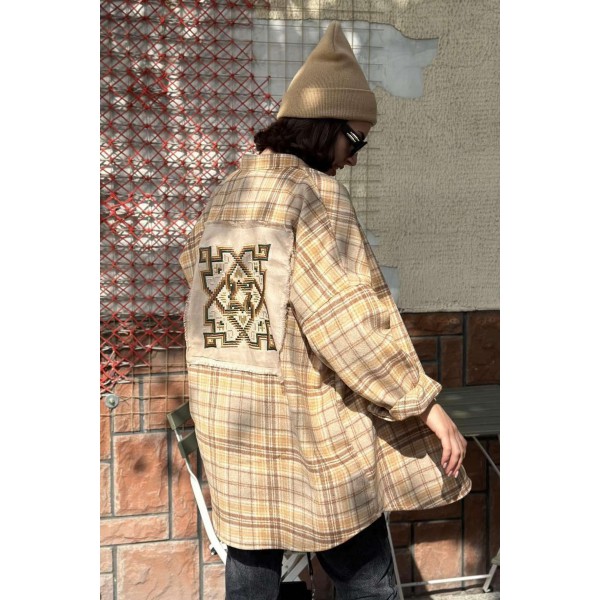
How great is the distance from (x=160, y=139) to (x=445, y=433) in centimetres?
175

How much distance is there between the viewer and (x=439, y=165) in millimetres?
3479

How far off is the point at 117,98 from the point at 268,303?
1.47 meters

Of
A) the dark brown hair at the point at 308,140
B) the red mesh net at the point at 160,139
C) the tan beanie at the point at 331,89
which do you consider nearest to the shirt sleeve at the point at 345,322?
the dark brown hair at the point at 308,140

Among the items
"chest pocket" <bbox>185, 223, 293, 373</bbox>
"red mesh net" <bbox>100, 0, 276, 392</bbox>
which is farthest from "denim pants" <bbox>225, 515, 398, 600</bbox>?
"red mesh net" <bbox>100, 0, 276, 392</bbox>

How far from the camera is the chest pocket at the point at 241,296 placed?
6.84 feet

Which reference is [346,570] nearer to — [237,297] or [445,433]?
[445,433]

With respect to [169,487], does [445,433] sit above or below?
above

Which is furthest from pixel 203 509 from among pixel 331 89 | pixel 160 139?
pixel 331 89

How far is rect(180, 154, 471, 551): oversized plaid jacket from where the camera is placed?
80.0 inches

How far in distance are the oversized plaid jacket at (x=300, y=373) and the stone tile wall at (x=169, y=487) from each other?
1.10m

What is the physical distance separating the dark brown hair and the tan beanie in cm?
2

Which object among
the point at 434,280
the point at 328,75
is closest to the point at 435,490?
Result: the point at 328,75

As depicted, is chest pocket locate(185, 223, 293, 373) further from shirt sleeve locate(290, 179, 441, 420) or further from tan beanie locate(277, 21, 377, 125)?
tan beanie locate(277, 21, 377, 125)

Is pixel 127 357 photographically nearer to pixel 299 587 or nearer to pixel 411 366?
pixel 299 587
